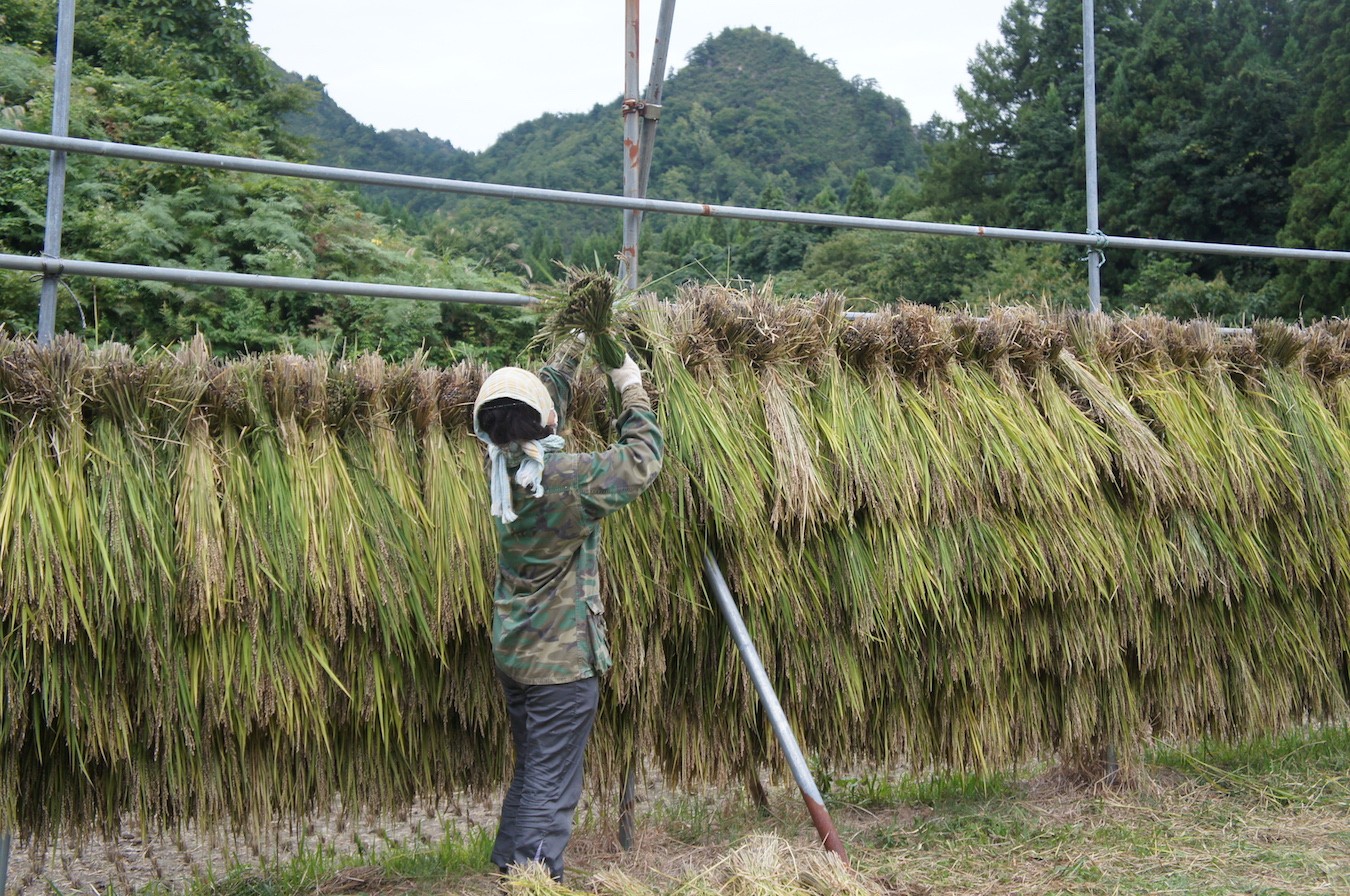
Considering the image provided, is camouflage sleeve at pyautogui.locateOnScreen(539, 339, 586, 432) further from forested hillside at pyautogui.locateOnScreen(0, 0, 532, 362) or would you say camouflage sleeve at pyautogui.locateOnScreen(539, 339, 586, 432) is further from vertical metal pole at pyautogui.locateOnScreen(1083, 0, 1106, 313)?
forested hillside at pyautogui.locateOnScreen(0, 0, 532, 362)

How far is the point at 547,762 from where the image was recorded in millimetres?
2736

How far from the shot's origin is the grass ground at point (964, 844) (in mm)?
2797

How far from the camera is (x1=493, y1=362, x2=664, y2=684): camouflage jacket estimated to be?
2.70m

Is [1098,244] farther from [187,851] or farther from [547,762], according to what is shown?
[187,851]

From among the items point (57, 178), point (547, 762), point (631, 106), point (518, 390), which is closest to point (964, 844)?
point (547, 762)

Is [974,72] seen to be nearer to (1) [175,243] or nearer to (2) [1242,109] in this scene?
(2) [1242,109]

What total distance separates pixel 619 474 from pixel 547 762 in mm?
741

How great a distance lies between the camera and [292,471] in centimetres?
279

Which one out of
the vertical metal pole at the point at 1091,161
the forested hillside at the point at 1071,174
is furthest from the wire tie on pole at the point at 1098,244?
the forested hillside at the point at 1071,174

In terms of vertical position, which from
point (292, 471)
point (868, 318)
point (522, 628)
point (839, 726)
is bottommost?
point (839, 726)

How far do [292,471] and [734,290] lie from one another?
1.35 metres

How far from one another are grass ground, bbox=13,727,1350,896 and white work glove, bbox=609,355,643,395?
119cm

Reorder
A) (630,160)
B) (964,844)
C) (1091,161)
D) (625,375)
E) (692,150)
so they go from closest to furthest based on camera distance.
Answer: (625,375)
(964,844)
(630,160)
(1091,161)
(692,150)

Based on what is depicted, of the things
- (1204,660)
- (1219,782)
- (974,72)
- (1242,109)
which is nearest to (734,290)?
(1204,660)
